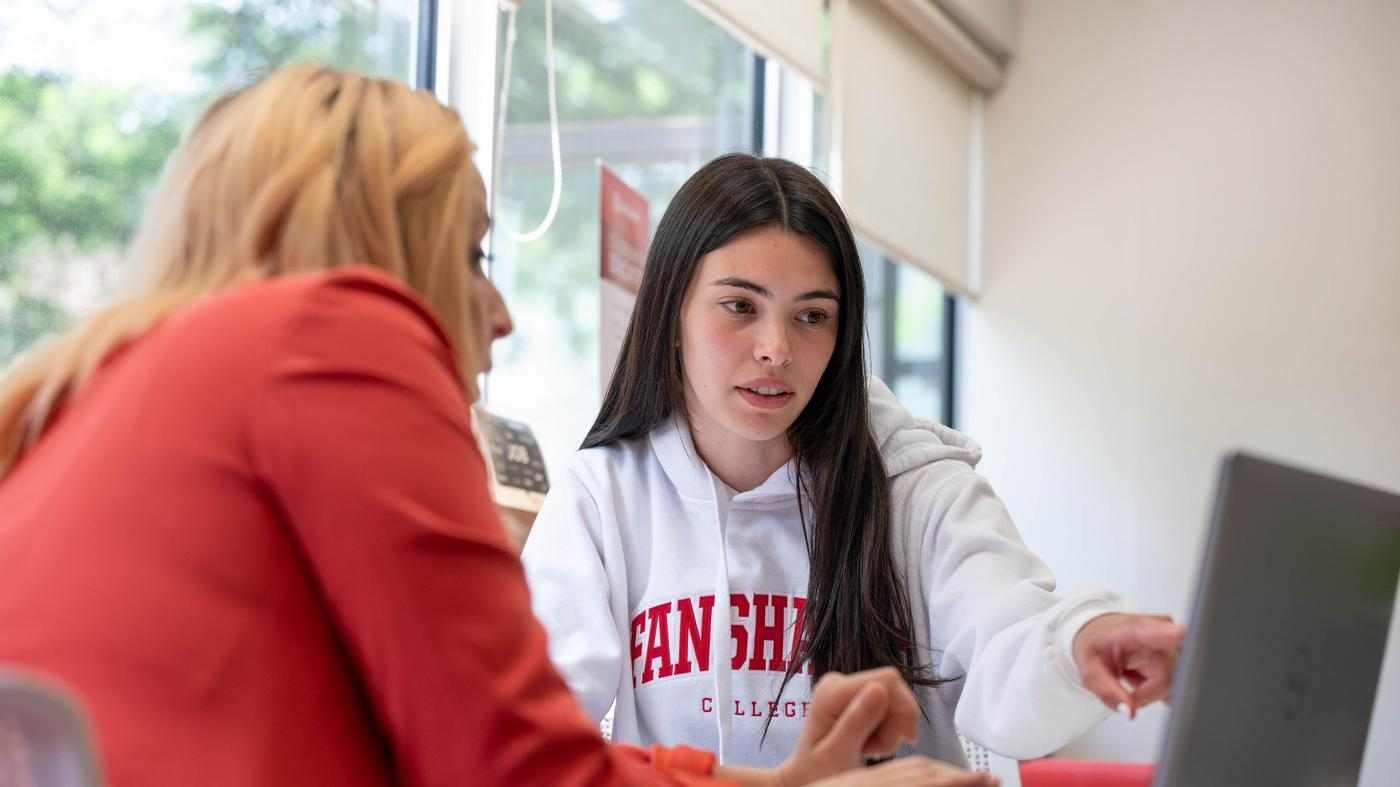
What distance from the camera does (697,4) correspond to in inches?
146

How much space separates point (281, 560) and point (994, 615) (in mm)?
1042

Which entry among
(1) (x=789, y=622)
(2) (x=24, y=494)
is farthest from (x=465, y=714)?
(1) (x=789, y=622)

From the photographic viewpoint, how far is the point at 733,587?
75.9 inches

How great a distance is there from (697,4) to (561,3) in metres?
0.67

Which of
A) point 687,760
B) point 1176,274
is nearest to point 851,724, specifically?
point 687,760

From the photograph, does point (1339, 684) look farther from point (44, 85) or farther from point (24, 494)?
point (44, 85)

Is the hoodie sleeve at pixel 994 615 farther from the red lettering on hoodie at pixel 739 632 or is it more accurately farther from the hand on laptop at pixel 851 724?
the hand on laptop at pixel 851 724

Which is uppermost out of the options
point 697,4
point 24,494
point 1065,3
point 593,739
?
point 1065,3

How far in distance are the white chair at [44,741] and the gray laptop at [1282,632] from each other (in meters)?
0.71

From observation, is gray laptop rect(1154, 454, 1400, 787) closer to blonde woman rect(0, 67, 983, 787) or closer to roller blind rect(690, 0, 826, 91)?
blonde woman rect(0, 67, 983, 787)

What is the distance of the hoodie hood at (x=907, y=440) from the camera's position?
1.97m

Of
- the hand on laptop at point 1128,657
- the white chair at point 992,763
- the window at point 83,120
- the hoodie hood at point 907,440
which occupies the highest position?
the window at point 83,120

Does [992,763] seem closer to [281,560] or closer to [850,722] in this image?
[850,722]

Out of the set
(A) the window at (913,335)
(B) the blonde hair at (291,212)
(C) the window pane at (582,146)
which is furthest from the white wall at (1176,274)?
(B) the blonde hair at (291,212)
